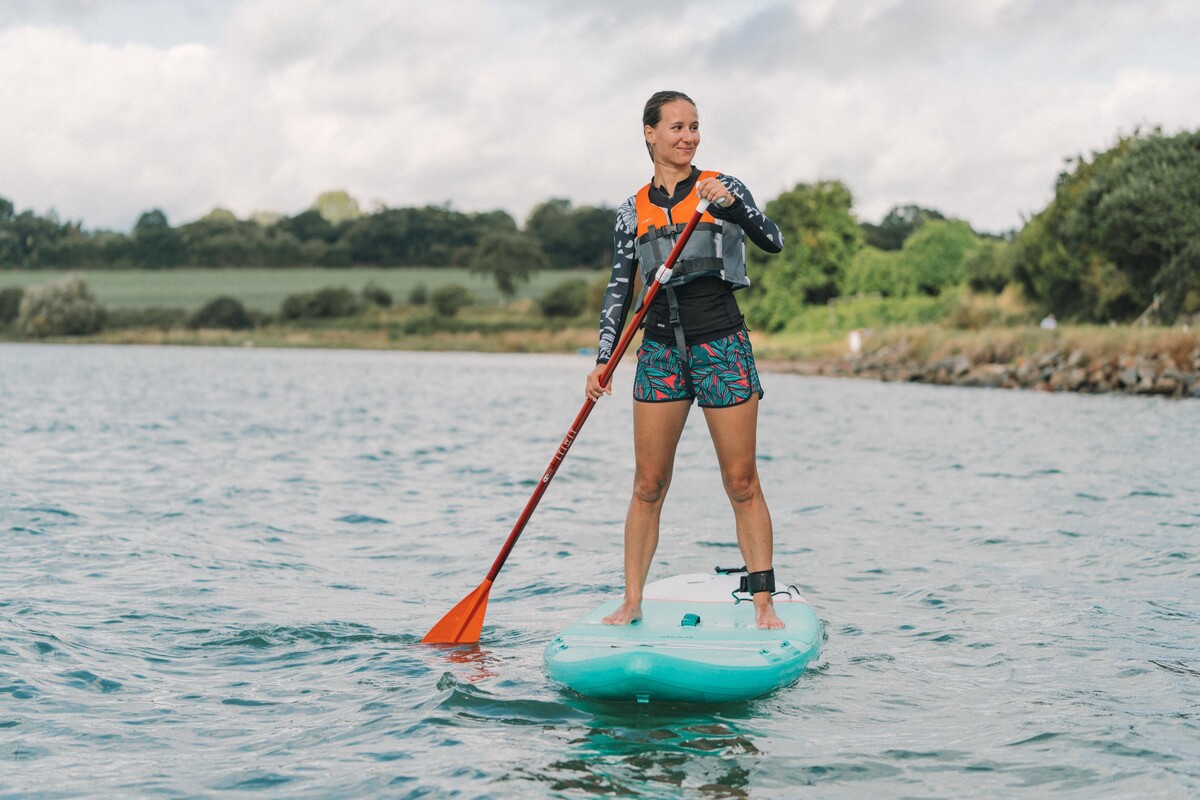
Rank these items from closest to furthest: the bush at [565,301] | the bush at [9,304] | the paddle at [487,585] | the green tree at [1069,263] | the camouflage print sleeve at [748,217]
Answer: the camouflage print sleeve at [748,217] → the paddle at [487,585] → the green tree at [1069,263] → the bush at [565,301] → the bush at [9,304]

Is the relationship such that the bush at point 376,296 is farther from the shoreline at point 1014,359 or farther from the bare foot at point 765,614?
the bare foot at point 765,614

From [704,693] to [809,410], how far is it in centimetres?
2469

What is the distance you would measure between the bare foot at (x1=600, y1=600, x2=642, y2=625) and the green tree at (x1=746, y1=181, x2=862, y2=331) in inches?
2737

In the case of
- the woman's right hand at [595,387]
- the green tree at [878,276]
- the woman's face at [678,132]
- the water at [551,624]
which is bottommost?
the water at [551,624]

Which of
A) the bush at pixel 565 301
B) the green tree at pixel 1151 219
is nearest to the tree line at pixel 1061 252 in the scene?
the green tree at pixel 1151 219

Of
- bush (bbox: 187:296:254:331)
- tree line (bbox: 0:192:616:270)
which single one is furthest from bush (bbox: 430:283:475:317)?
bush (bbox: 187:296:254:331)

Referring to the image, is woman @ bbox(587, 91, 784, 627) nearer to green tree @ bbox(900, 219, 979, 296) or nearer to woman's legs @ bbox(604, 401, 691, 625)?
woman's legs @ bbox(604, 401, 691, 625)

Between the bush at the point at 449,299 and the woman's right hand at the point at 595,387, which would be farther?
the bush at the point at 449,299

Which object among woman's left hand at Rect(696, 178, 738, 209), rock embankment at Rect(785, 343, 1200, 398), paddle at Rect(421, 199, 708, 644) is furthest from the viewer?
rock embankment at Rect(785, 343, 1200, 398)

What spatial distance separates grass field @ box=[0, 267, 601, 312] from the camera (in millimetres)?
105562

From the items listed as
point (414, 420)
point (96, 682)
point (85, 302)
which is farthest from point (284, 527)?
point (85, 302)

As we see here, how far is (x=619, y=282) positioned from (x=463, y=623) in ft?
7.21

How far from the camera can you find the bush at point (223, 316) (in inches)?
4028

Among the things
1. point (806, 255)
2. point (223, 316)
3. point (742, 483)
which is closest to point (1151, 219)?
point (806, 255)
